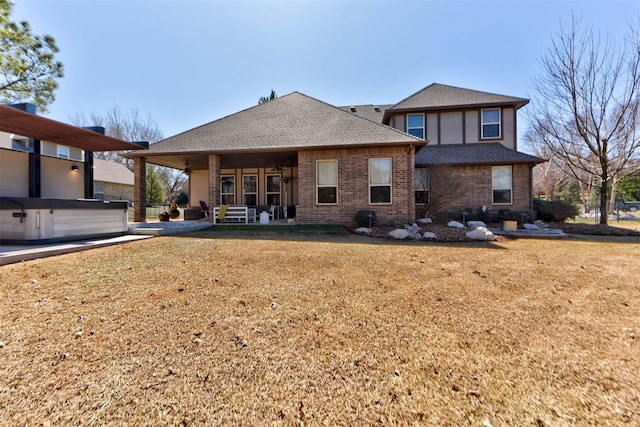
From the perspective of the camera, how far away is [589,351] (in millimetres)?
2301

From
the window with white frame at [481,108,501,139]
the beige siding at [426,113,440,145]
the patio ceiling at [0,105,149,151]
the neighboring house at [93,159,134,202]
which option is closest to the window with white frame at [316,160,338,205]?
the patio ceiling at [0,105,149,151]

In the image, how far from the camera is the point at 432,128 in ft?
50.4

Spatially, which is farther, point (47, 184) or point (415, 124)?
point (415, 124)

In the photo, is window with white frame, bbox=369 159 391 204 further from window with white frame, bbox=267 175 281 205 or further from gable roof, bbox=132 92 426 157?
window with white frame, bbox=267 175 281 205

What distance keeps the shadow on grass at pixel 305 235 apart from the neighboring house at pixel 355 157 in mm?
1458

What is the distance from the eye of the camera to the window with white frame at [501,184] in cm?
1338

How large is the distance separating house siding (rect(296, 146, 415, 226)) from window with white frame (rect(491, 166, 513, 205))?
5593 millimetres

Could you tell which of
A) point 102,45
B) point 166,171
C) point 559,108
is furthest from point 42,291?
point 166,171

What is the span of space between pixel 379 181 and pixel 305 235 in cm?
396

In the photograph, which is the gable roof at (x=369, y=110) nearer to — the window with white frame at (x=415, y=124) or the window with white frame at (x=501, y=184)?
the window with white frame at (x=415, y=124)

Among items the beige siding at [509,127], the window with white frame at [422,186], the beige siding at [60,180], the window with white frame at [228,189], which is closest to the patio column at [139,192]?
the beige siding at [60,180]

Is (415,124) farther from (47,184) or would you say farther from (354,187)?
(47,184)

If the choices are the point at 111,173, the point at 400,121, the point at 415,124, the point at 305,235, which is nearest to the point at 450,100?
the point at 415,124

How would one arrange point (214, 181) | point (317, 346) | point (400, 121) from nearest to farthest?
1. point (317, 346)
2. point (214, 181)
3. point (400, 121)
